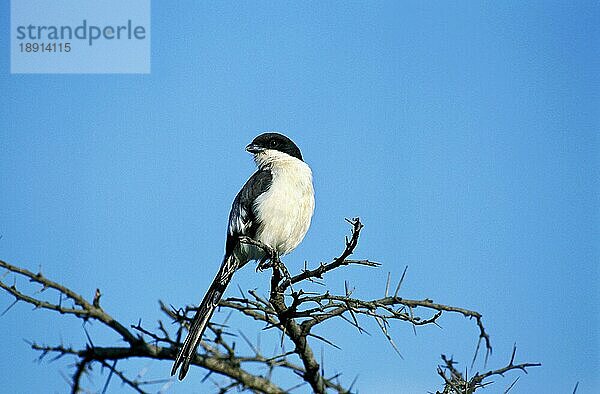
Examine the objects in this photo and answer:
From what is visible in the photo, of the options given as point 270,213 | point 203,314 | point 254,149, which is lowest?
point 203,314

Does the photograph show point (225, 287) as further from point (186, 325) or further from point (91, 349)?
point (91, 349)

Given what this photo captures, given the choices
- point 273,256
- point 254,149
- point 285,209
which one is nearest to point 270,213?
point 285,209

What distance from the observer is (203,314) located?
4.10 meters

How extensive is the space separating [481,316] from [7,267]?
207 cm

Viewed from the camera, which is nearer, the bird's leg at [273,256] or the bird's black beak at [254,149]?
the bird's leg at [273,256]

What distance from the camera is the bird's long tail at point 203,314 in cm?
346

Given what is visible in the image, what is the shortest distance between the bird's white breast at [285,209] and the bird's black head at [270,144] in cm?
35

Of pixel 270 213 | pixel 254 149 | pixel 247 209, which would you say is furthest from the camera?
pixel 254 149

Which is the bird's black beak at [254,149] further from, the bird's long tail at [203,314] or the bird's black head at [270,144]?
the bird's long tail at [203,314]

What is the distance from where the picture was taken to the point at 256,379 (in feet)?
9.45

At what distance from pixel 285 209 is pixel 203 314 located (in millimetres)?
1449

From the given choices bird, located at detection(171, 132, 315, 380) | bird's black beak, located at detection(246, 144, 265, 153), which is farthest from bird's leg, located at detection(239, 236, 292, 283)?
bird's black beak, located at detection(246, 144, 265, 153)

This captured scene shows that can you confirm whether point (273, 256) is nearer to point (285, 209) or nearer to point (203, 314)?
point (203, 314)

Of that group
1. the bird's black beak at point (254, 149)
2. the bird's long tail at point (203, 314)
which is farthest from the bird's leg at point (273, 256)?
the bird's black beak at point (254, 149)
